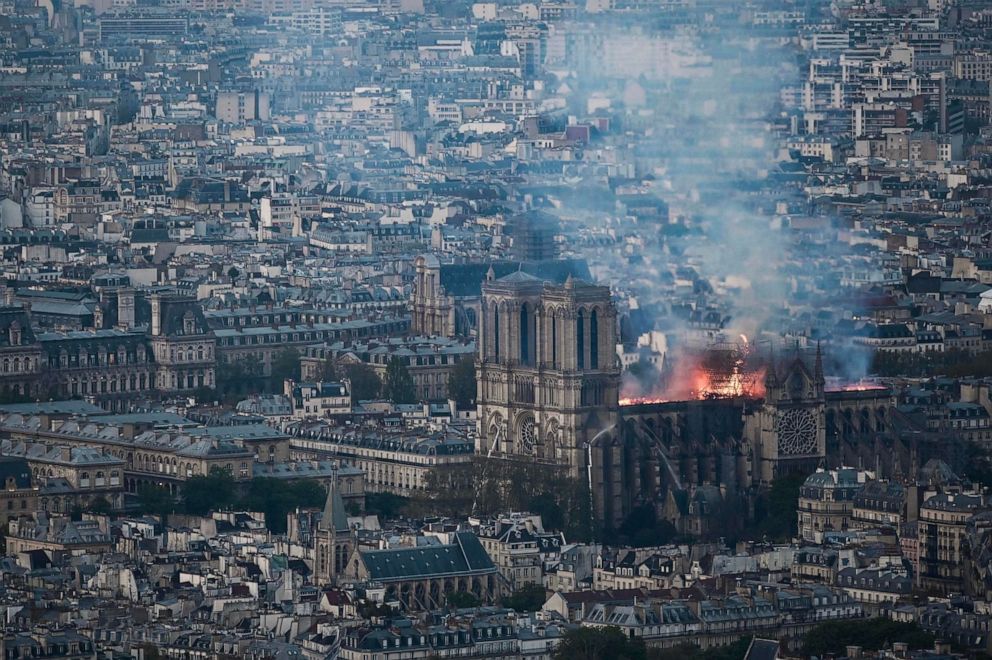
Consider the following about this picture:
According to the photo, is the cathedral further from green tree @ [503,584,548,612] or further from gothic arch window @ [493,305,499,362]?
green tree @ [503,584,548,612]

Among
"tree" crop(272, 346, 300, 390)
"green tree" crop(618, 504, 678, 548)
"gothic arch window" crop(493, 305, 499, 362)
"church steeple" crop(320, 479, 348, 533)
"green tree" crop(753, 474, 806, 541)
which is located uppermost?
"gothic arch window" crop(493, 305, 499, 362)

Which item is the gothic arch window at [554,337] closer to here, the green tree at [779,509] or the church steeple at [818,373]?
the church steeple at [818,373]

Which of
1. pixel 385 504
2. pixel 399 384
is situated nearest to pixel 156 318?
pixel 399 384

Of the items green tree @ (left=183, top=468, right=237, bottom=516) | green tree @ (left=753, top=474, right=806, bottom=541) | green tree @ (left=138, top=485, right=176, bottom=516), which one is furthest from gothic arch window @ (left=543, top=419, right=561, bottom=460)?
green tree @ (left=138, top=485, right=176, bottom=516)

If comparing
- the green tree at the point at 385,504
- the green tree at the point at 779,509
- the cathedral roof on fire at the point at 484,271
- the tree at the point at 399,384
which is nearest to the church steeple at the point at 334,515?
the green tree at the point at 385,504

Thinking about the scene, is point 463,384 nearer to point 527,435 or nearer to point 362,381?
point 362,381

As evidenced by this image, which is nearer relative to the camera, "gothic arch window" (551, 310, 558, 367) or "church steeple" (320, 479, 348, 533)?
"church steeple" (320, 479, 348, 533)
